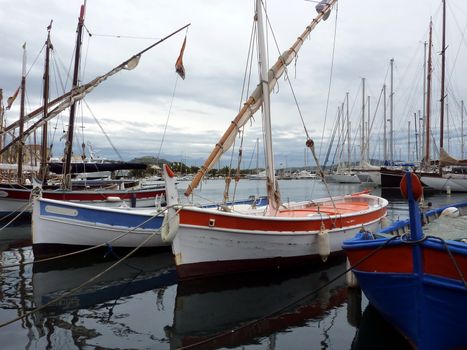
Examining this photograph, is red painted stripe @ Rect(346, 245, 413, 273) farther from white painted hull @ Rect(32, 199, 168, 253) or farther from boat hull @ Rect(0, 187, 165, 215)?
boat hull @ Rect(0, 187, 165, 215)

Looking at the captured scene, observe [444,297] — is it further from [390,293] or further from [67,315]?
[67,315]

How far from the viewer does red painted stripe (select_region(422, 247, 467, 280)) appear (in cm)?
535

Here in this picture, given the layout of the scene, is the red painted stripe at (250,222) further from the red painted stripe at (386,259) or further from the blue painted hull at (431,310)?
the blue painted hull at (431,310)

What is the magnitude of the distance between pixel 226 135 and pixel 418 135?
58.4 meters

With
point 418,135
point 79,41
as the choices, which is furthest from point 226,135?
point 418,135

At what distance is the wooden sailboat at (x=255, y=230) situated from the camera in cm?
957

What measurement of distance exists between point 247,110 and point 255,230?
140 inches

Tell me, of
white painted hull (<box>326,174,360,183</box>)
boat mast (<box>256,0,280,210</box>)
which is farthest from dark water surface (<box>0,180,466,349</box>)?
white painted hull (<box>326,174,360,183</box>)

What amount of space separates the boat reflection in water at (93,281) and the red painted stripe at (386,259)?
18.7 ft

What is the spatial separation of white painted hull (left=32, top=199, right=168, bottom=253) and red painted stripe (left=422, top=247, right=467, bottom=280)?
8.66 m

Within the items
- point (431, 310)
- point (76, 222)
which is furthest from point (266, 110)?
point (431, 310)

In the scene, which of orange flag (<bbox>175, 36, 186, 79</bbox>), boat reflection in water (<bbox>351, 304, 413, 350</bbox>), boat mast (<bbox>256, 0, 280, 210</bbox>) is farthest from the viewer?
orange flag (<bbox>175, 36, 186, 79</bbox>)

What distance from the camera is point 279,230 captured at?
10188 millimetres

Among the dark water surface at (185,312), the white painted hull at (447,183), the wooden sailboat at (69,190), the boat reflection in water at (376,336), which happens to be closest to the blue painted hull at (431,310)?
the boat reflection in water at (376,336)
